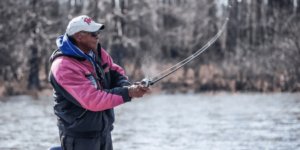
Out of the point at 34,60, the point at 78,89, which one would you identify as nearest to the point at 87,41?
the point at 78,89

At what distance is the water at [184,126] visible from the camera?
7359 mm

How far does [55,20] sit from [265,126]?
45.4 feet

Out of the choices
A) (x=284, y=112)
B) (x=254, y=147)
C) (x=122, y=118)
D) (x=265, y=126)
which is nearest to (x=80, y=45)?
(x=254, y=147)

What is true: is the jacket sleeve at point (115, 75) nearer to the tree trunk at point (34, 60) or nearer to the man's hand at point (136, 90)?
the man's hand at point (136, 90)

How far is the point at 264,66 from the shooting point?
20.2m

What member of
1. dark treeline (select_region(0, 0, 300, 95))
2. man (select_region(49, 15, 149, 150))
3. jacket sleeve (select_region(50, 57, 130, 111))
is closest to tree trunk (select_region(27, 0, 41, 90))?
dark treeline (select_region(0, 0, 300, 95))

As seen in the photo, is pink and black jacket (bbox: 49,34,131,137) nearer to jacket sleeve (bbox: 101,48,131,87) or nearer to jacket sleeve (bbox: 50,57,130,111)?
jacket sleeve (bbox: 50,57,130,111)

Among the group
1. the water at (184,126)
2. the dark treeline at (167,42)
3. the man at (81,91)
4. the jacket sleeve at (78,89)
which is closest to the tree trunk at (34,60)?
the dark treeline at (167,42)

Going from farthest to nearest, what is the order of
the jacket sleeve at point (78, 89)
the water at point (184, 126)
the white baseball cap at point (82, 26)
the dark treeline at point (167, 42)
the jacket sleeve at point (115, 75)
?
1. the dark treeline at point (167, 42)
2. the water at point (184, 126)
3. the jacket sleeve at point (115, 75)
4. the white baseball cap at point (82, 26)
5. the jacket sleeve at point (78, 89)

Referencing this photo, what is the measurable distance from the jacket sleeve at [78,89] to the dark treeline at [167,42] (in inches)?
626

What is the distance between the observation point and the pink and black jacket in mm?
3043

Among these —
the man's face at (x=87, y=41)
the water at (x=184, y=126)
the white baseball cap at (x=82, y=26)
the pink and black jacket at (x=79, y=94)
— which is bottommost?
the water at (x=184, y=126)

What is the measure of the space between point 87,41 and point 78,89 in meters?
0.38

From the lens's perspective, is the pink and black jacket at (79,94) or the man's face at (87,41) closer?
the pink and black jacket at (79,94)
